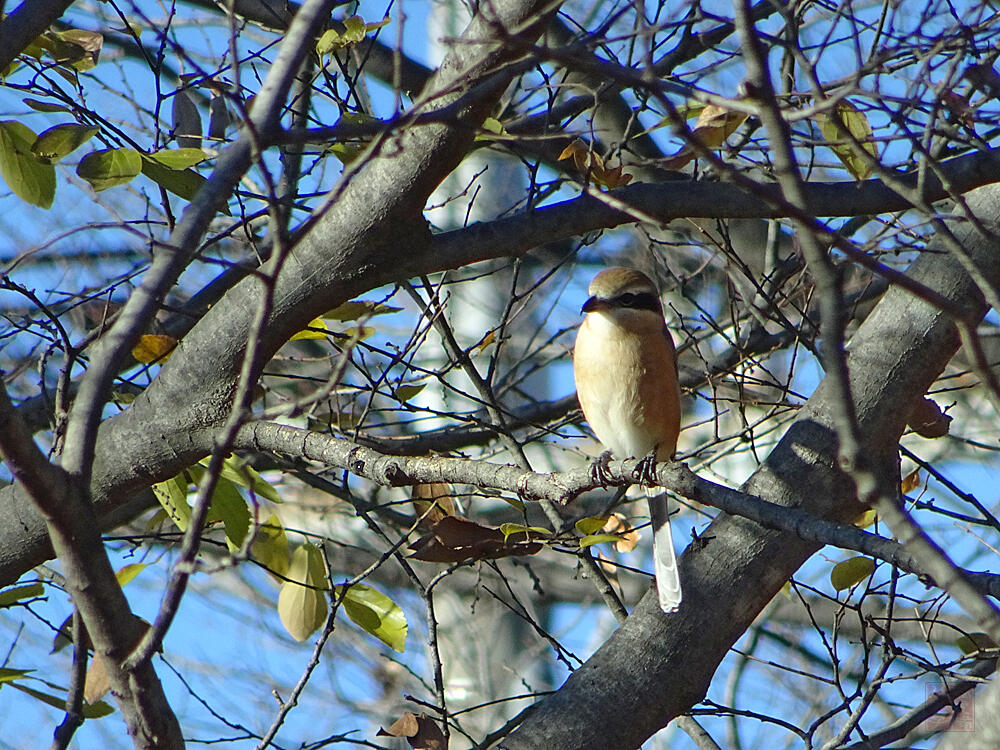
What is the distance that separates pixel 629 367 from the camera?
12.2ft

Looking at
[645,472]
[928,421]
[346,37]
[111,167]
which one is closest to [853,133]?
[928,421]

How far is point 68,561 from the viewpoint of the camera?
155 centimetres

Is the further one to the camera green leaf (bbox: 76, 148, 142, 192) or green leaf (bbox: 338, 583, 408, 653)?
green leaf (bbox: 338, 583, 408, 653)

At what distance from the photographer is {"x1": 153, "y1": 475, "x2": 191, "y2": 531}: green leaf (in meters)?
2.67

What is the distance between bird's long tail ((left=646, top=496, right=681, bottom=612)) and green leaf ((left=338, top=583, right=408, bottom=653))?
27.0 inches

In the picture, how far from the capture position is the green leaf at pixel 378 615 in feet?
8.79

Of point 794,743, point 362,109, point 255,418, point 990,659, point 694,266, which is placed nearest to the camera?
point 255,418

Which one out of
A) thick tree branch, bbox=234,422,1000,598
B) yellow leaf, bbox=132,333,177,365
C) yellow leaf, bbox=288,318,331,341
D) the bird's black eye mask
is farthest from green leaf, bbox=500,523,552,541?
the bird's black eye mask

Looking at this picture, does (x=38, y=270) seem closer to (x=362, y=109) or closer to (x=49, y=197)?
(x=362, y=109)

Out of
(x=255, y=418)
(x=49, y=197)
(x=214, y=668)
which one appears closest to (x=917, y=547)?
(x=255, y=418)

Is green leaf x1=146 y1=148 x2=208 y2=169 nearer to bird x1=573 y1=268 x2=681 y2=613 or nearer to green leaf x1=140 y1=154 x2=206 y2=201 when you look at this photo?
green leaf x1=140 y1=154 x2=206 y2=201

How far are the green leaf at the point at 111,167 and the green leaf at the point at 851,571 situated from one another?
6.95 feet

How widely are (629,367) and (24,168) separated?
205 centimetres

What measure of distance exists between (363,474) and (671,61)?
209 centimetres
